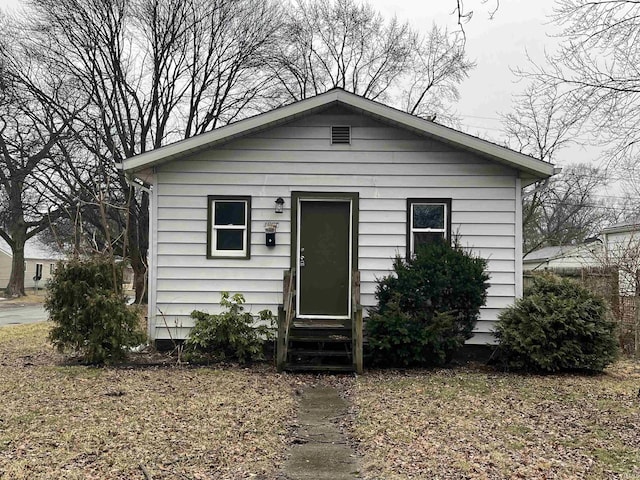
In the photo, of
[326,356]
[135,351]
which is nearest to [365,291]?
[326,356]

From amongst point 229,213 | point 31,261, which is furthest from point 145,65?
point 31,261

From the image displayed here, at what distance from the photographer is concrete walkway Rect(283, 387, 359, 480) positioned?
4.91m

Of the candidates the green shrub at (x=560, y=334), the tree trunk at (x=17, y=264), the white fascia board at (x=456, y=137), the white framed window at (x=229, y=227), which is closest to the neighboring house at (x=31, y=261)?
the tree trunk at (x=17, y=264)

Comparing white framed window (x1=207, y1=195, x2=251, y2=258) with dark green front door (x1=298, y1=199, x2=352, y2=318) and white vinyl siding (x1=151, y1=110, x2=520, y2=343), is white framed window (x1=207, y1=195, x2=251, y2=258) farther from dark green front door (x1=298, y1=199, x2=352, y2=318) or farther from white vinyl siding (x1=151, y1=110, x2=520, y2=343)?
dark green front door (x1=298, y1=199, x2=352, y2=318)

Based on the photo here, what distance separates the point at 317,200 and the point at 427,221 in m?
1.89

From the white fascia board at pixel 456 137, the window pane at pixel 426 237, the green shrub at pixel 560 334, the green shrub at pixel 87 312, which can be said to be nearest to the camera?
the green shrub at pixel 560 334

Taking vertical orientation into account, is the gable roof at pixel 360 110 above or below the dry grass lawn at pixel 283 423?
above

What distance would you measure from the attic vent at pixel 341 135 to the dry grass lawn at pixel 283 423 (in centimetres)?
384

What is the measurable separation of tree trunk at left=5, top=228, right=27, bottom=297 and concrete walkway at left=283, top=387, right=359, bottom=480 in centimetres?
3039

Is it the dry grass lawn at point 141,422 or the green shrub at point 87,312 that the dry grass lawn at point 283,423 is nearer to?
the dry grass lawn at point 141,422

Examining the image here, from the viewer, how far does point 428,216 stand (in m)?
10.3

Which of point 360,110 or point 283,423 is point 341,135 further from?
point 283,423

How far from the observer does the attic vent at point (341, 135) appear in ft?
33.6

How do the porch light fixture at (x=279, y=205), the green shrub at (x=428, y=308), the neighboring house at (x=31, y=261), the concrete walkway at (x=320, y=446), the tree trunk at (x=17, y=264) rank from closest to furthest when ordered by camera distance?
1. the concrete walkway at (x=320, y=446)
2. the green shrub at (x=428, y=308)
3. the porch light fixture at (x=279, y=205)
4. the tree trunk at (x=17, y=264)
5. the neighboring house at (x=31, y=261)
